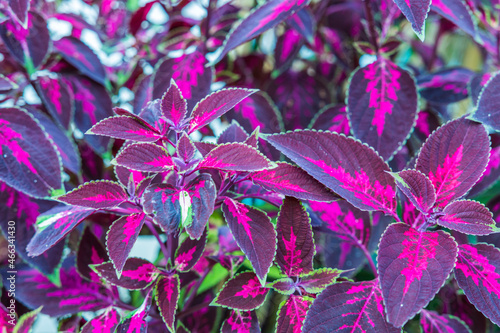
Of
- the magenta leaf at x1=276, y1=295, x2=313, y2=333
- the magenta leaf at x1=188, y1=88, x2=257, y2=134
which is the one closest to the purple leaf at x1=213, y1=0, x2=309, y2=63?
the magenta leaf at x1=188, y1=88, x2=257, y2=134

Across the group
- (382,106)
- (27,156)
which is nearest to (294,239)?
(382,106)

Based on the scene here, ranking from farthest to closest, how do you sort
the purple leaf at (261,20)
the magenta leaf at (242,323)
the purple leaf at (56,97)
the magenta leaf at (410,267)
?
the purple leaf at (56,97) < the purple leaf at (261,20) < the magenta leaf at (242,323) < the magenta leaf at (410,267)

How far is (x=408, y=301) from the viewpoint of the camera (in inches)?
16.1

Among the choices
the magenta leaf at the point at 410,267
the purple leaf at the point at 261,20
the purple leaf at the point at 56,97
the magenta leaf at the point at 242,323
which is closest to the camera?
the magenta leaf at the point at 410,267

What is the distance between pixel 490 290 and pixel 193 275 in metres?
0.42

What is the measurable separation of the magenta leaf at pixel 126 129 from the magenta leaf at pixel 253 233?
12cm

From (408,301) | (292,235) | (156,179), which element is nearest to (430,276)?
(408,301)

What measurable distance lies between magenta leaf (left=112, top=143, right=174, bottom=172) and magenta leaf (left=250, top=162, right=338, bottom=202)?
0.34 ft

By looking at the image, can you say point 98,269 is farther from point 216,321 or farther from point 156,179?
point 216,321

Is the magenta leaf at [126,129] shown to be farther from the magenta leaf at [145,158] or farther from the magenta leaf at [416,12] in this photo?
the magenta leaf at [416,12]

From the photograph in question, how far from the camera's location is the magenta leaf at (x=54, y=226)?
0.47 metres

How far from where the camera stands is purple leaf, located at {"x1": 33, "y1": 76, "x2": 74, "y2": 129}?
29.0 inches

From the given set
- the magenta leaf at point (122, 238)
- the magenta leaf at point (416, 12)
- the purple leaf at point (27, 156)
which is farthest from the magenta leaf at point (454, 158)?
the purple leaf at point (27, 156)

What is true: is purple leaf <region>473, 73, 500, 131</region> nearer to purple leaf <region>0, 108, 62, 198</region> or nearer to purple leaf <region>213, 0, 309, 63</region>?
purple leaf <region>213, 0, 309, 63</region>
